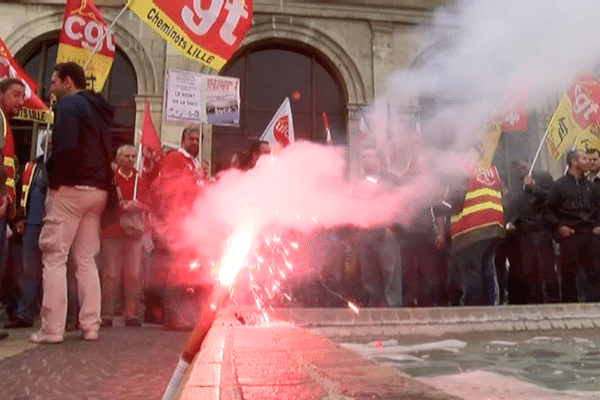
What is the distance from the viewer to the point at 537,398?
131cm

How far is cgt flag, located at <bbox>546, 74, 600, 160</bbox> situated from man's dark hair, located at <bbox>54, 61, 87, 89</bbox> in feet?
17.3

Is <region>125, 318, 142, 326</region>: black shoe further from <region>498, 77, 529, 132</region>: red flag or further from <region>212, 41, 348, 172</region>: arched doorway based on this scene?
<region>212, 41, 348, 172</region>: arched doorway

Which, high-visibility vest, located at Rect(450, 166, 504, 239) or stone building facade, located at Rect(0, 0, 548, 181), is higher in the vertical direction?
stone building facade, located at Rect(0, 0, 548, 181)

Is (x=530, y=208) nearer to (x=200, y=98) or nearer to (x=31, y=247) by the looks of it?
(x=200, y=98)

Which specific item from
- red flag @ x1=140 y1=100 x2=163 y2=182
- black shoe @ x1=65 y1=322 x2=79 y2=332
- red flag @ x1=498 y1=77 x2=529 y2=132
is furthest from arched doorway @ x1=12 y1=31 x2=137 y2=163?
red flag @ x1=498 y1=77 x2=529 y2=132

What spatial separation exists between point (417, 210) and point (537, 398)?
519cm

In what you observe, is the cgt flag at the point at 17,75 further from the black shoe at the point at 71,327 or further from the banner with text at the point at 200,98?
the black shoe at the point at 71,327

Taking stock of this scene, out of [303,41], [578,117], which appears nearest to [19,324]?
[578,117]

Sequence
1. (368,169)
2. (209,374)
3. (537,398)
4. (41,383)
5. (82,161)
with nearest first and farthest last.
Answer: (537,398) → (209,374) → (41,383) → (82,161) → (368,169)

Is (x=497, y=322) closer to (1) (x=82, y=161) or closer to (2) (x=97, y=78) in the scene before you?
(1) (x=82, y=161)

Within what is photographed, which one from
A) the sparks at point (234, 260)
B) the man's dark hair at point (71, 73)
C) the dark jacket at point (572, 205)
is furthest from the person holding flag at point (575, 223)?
the sparks at point (234, 260)

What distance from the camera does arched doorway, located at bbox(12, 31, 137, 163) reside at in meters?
10.4

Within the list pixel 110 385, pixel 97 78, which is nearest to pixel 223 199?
pixel 110 385

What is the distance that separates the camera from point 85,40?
6852 mm
